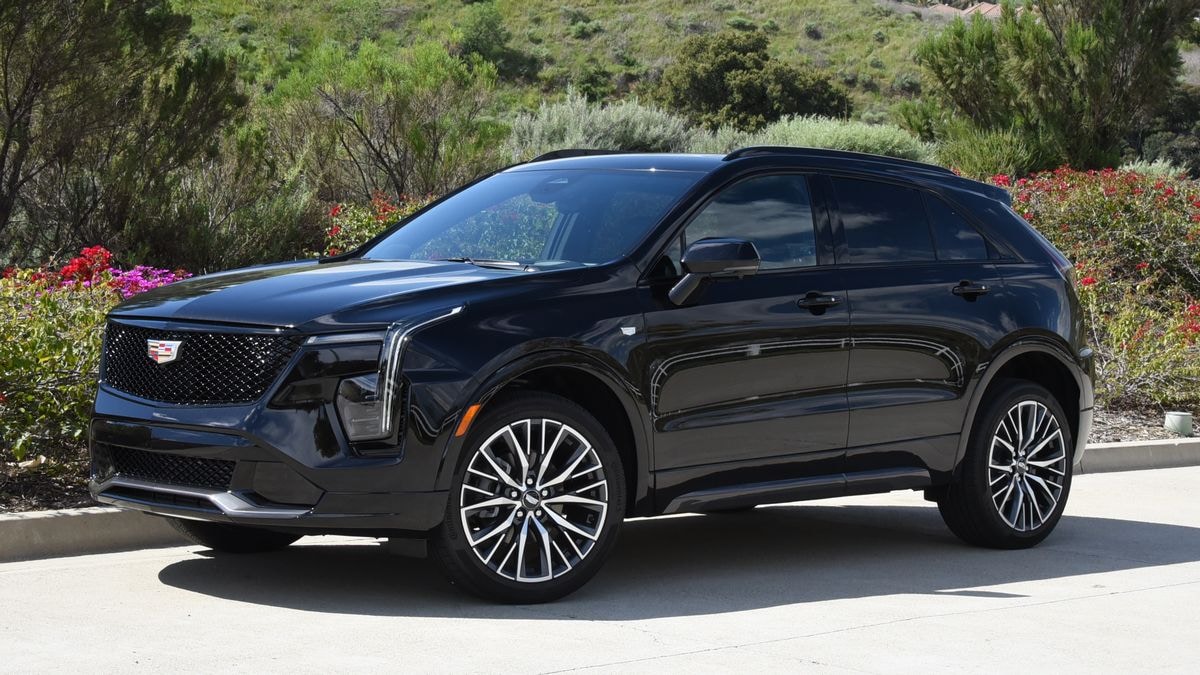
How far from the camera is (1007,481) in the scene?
8312 millimetres

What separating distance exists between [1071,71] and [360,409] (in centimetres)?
2393

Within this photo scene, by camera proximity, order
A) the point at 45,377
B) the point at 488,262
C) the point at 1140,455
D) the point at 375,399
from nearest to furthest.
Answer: the point at 375,399 < the point at 488,262 < the point at 45,377 < the point at 1140,455

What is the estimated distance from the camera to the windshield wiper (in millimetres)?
6953

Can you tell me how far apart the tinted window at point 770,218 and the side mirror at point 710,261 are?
319mm

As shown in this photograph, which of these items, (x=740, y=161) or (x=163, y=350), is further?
(x=740, y=161)

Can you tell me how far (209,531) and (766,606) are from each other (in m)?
2.53

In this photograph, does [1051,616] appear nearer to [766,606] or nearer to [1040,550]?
[766,606]

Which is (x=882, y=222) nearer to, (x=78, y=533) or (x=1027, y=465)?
(x=1027, y=465)

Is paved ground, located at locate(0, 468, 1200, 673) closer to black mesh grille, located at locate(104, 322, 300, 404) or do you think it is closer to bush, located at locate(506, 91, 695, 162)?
black mesh grille, located at locate(104, 322, 300, 404)

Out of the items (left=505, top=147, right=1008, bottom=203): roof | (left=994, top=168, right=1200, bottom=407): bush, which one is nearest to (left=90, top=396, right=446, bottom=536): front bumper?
(left=505, top=147, right=1008, bottom=203): roof

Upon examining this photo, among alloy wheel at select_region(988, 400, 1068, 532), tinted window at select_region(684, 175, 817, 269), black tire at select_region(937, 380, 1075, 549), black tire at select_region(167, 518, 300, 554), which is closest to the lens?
tinted window at select_region(684, 175, 817, 269)

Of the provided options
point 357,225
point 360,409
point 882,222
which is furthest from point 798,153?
point 357,225

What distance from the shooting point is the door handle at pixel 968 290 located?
315 inches

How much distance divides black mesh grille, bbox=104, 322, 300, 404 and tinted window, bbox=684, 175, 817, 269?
6.69 feet
